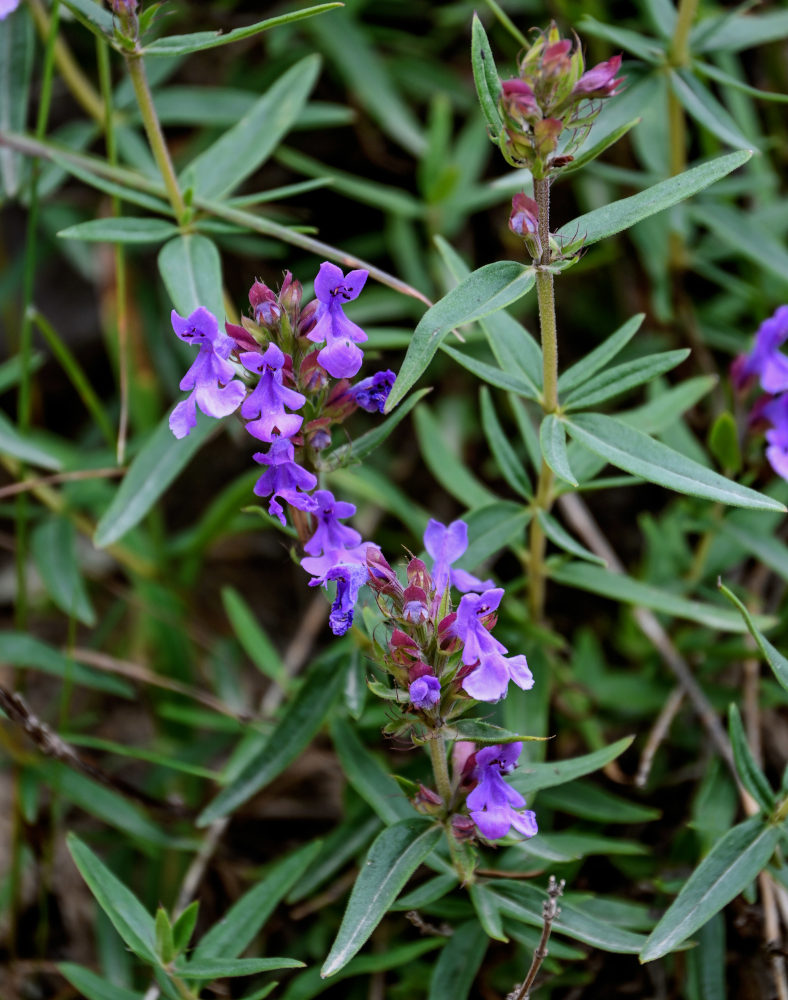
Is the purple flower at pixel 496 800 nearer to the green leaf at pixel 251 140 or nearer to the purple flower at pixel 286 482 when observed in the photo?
the purple flower at pixel 286 482

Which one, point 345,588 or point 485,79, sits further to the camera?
point 485,79

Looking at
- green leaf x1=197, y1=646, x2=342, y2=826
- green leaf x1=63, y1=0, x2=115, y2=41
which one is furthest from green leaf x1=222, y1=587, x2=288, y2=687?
green leaf x1=63, y1=0, x2=115, y2=41

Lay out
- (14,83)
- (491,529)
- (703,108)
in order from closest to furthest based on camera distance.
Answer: (491,529) < (703,108) < (14,83)

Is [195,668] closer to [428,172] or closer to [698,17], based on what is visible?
[428,172]

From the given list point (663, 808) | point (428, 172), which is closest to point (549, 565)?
point (663, 808)

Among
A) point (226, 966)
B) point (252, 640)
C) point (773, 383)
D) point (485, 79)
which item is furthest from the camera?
point (252, 640)

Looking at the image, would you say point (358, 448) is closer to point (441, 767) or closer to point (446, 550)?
point (446, 550)

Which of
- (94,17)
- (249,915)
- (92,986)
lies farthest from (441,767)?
(94,17)

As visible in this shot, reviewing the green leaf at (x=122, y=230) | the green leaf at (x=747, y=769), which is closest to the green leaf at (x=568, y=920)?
the green leaf at (x=747, y=769)
